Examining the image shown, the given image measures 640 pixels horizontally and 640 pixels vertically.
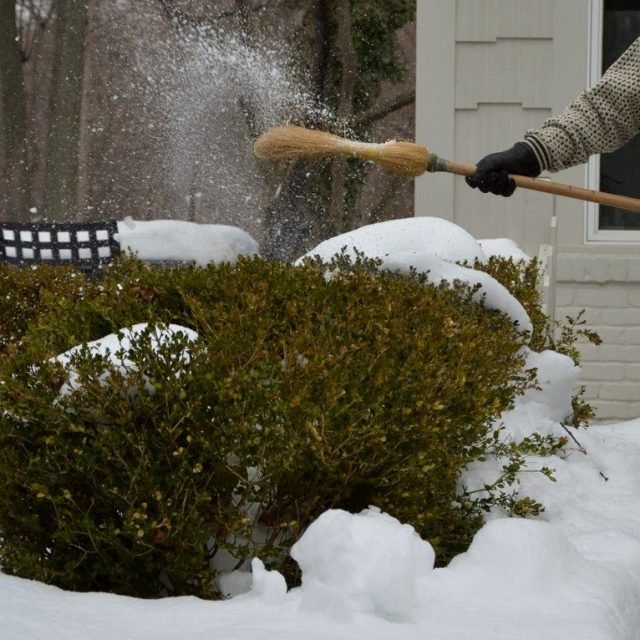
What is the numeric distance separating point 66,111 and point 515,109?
8.19 meters

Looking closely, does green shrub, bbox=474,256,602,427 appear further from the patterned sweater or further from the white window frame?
the white window frame

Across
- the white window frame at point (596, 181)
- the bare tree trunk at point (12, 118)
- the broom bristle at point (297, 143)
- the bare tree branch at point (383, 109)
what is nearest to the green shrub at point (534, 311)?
the broom bristle at point (297, 143)

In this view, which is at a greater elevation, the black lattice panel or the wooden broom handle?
the wooden broom handle

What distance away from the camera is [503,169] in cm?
456

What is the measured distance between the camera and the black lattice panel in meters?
6.27

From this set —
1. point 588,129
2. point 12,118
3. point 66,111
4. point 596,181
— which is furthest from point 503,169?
point 12,118

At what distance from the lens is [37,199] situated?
66.6 ft

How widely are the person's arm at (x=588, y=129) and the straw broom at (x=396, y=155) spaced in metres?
0.08

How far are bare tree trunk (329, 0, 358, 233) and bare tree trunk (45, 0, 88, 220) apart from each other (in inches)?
118

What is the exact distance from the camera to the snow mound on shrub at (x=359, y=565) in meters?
2.56

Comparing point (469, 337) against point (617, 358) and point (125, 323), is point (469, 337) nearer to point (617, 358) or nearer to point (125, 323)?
point (125, 323)

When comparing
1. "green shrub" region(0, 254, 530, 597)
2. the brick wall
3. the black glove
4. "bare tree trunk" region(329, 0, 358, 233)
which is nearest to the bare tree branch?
"bare tree trunk" region(329, 0, 358, 233)

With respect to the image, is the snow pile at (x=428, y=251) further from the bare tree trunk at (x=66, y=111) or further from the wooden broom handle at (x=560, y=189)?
the bare tree trunk at (x=66, y=111)

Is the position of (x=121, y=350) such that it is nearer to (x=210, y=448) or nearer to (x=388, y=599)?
(x=210, y=448)
